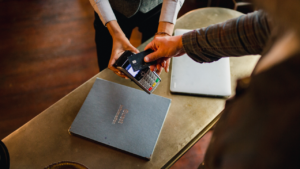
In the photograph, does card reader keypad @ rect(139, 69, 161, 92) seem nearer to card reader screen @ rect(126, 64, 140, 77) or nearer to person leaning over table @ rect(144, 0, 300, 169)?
card reader screen @ rect(126, 64, 140, 77)

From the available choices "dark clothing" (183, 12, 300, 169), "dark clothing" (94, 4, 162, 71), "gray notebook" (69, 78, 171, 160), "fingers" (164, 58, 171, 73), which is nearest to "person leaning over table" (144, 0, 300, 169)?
"dark clothing" (183, 12, 300, 169)

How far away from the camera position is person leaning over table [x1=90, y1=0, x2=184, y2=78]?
0.84 m

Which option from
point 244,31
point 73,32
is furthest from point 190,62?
point 73,32

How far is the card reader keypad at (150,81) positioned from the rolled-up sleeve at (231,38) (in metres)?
0.18

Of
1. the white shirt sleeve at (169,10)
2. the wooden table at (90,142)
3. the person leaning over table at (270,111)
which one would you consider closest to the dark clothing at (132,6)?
the white shirt sleeve at (169,10)

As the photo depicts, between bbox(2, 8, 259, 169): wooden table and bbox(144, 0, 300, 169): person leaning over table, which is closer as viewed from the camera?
bbox(144, 0, 300, 169): person leaning over table

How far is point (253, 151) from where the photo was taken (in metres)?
0.18

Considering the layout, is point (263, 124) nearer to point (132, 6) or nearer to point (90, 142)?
point (90, 142)

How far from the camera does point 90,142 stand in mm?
654

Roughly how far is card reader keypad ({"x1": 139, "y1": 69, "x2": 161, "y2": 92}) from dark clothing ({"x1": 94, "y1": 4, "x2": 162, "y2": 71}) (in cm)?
41

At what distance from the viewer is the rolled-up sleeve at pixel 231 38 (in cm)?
48

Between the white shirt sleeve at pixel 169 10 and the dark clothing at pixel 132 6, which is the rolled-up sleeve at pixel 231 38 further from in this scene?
the dark clothing at pixel 132 6

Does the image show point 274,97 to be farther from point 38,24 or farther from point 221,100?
point 38,24

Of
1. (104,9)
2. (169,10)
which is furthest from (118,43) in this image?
(169,10)
